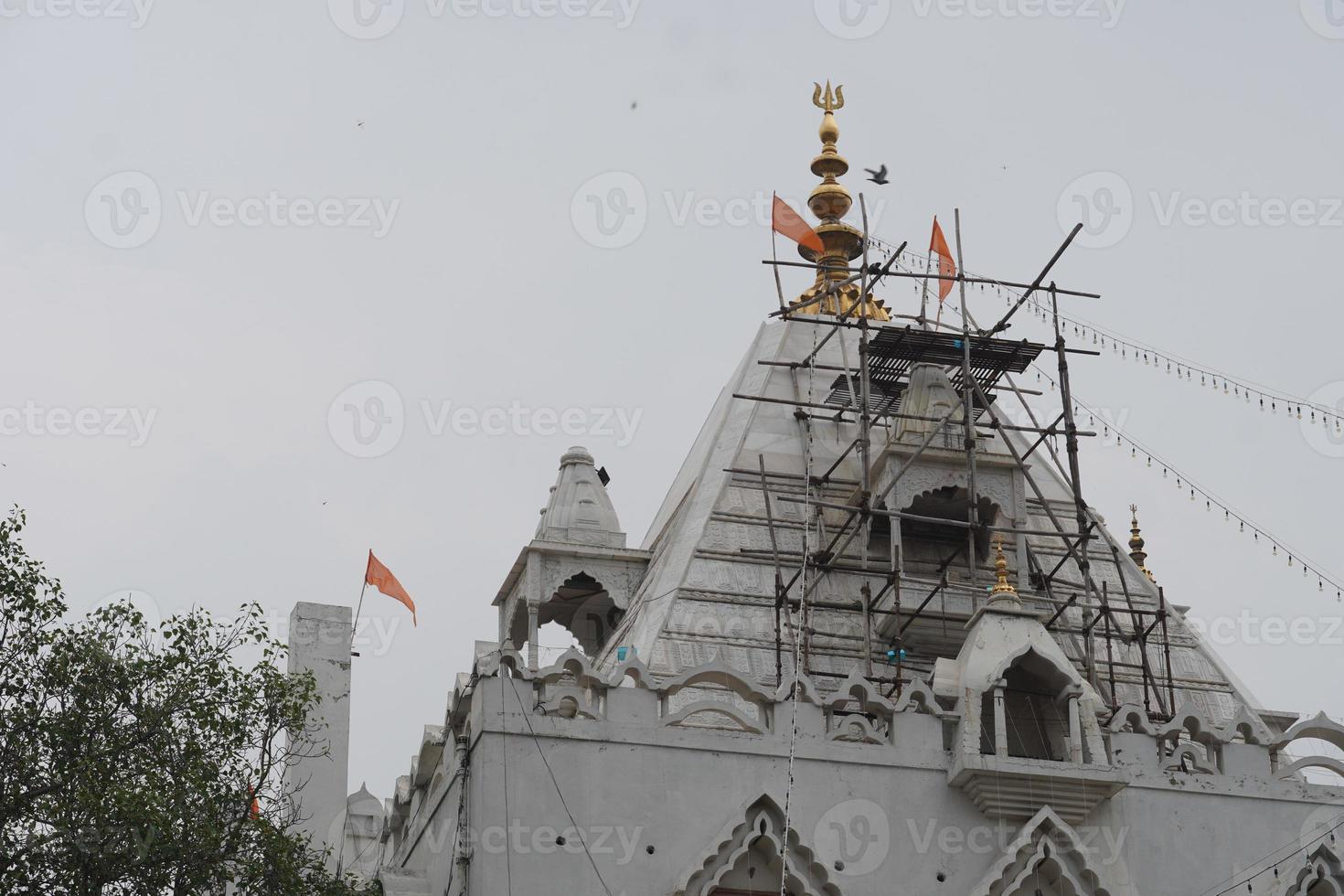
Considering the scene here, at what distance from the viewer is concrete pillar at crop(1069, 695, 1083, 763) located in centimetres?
2917

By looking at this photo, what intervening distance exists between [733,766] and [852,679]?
1.99 metres

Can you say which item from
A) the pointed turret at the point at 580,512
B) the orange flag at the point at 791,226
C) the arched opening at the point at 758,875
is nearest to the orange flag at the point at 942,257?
the orange flag at the point at 791,226

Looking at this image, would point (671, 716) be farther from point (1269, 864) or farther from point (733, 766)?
point (1269, 864)

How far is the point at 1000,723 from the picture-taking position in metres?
29.0

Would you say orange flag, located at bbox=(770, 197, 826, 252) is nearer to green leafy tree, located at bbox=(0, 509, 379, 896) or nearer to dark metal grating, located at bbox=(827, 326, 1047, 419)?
dark metal grating, located at bbox=(827, 326, 1047, 419)

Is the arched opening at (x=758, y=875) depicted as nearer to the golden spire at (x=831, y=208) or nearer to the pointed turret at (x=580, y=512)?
the pointed turret at (x=580, y=512)

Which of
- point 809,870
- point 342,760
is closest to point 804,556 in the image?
point 809,870

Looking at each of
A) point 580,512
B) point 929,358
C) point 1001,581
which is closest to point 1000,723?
point 1001,581

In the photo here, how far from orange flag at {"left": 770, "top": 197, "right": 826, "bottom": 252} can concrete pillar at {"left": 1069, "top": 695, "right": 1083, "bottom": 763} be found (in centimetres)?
1406

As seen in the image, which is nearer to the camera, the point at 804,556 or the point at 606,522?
the point at 804,556

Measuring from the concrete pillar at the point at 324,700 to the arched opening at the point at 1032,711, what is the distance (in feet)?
39.6

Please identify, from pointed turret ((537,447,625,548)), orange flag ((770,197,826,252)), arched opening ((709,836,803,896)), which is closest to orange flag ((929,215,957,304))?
orange flag ((770,197,826,252))

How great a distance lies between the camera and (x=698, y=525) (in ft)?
114

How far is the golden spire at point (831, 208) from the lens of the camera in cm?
4397
